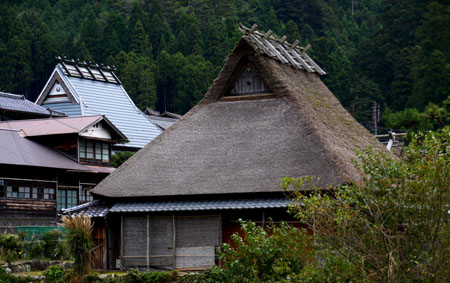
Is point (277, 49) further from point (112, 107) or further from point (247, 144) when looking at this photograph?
point (112, 107)

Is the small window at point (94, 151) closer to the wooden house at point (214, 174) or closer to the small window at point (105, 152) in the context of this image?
the small window at point (105, 152)

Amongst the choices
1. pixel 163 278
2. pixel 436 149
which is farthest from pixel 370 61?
pixel 436 149

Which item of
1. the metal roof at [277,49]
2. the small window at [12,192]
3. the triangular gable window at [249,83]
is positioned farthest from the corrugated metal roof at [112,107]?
the triangular gable window at [249,83]

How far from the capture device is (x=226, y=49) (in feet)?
253

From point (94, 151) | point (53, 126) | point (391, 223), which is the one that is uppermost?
point (53, 126)

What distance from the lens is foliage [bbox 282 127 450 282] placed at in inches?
494

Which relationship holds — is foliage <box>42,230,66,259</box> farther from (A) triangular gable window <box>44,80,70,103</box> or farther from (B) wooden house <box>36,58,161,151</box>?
(A) triangular gable window <box>44,80,70,103</box>

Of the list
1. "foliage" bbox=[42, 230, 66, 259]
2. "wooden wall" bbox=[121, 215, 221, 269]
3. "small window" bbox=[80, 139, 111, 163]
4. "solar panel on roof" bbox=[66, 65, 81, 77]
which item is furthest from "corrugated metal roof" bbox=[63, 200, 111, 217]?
"solar panel on roof" bbox=[66, 65, 81, 77]

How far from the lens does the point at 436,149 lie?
1312 centimetres

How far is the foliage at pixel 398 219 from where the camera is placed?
1254 centimetres

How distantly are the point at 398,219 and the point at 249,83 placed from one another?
1482 centimetres

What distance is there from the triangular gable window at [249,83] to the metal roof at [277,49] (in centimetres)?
86

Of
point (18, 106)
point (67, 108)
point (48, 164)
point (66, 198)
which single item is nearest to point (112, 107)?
point (67, 108)

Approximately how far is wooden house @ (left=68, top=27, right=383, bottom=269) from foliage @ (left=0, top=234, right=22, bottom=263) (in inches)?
87.4
